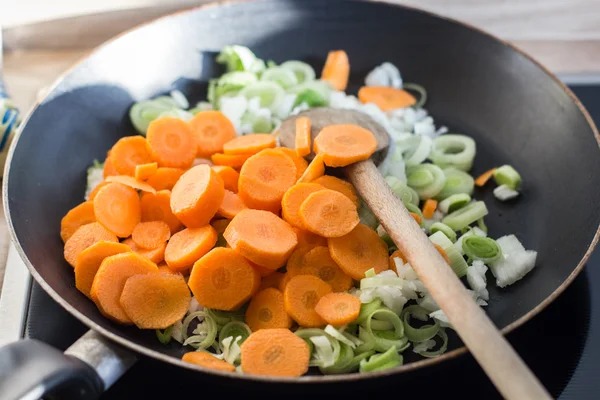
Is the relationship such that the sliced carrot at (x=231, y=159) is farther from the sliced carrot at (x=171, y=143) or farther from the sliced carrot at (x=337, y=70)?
the sliced carrot at (x=337, y=70)

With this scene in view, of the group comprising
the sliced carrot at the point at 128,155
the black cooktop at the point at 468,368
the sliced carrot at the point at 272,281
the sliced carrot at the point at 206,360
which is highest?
the sliced carrot at the point at 128,155

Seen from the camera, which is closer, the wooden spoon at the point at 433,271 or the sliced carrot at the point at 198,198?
the wooden spoon at the point at 433,271

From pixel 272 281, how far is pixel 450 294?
0.41 meters

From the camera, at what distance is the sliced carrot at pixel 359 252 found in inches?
51.1

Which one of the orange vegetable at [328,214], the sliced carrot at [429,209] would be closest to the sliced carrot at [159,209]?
the orange vegetable at [328,214]

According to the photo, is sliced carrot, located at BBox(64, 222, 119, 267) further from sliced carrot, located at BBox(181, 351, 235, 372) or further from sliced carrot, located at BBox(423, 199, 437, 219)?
sliced carrot, located at BBox(423, 199, 437, 219)

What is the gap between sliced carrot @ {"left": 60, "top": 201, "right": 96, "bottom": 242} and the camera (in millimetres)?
1432

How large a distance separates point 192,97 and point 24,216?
717 millimetres

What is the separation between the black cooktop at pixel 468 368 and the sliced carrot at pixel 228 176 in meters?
0.47

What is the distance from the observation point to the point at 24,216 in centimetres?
137

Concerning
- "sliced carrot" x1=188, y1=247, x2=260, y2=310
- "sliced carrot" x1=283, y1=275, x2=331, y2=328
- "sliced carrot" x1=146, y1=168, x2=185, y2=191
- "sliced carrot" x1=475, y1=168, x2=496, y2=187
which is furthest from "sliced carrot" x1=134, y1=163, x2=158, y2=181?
"sliced carrot" x1=475, y1=168, x2=496, y2=187

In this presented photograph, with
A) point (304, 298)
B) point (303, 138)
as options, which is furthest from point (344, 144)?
point (304, 298)

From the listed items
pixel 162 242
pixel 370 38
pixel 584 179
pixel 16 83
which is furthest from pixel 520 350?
pixel 16 83

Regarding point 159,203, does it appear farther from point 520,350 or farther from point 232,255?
point 520,350
